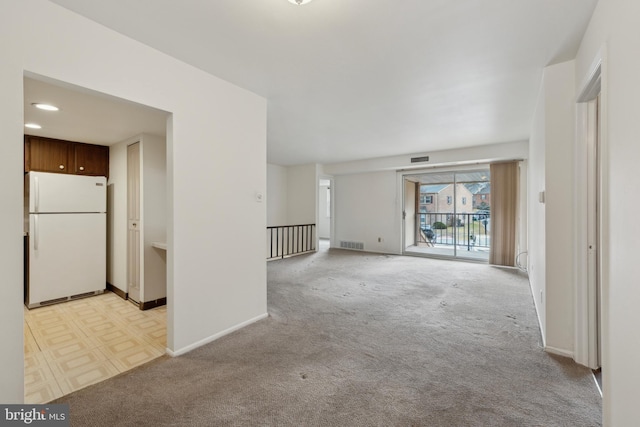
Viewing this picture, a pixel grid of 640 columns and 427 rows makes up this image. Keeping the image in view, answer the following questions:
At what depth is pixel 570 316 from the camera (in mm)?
2189

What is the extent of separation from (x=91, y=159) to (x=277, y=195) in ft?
14.6

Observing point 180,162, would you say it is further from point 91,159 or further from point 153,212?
point 91,159

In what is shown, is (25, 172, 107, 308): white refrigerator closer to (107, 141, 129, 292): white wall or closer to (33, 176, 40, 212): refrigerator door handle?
(33, 176, 40, 212): refrigerator door handle

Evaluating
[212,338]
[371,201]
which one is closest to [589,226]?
[212,338]

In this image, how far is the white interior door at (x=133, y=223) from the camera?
11.5 ft

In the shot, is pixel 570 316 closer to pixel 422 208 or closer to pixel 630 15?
pixel 630 15

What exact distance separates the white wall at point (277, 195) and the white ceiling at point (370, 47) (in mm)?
4092

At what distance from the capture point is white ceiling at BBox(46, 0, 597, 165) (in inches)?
65.3

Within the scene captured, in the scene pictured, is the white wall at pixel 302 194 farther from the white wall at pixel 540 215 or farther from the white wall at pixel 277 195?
the white wall at pixel 540 215

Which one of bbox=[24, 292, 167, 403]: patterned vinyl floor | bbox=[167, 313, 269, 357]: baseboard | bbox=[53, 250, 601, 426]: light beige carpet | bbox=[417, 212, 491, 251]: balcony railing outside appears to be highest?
bbox=[417, 212, 491, 251]: balcony railing outside

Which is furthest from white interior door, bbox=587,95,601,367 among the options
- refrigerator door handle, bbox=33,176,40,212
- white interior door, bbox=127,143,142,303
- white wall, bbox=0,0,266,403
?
refrigerator door handle, bbox=33,176,40,212

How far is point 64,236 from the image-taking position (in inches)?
140

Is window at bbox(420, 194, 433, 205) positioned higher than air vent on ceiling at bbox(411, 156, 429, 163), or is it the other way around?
air vent on ceiling at bbox(411, 156, 429, 163)

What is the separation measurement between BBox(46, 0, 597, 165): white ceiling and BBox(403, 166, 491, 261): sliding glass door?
3.11 metres
